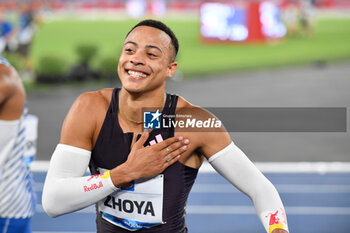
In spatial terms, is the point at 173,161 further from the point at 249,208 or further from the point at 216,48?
the point at 216,48

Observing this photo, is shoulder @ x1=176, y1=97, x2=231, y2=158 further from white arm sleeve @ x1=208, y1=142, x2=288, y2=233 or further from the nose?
the nose

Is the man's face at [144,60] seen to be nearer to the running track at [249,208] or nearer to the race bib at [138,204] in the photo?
the race bib at [138,204]

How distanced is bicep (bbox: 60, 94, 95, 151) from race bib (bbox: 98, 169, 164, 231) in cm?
26

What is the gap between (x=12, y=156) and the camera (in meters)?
2.61

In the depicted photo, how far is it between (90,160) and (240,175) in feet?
2.22

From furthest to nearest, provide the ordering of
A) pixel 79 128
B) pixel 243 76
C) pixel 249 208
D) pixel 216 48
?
pixel 216 48 < pixel 243 76 < pixel 249 208 < pixel 79 128

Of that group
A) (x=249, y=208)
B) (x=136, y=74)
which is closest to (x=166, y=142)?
(x=136, y=74)

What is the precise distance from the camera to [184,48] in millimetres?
20891

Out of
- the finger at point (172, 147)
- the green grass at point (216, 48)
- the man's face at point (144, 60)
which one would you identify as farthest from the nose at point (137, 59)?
the green grass at point (216, 48)

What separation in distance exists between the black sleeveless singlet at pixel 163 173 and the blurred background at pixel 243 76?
278 cm

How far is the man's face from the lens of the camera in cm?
232

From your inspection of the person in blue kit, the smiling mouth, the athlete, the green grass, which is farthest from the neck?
the green grass

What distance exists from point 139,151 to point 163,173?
19 centimetres

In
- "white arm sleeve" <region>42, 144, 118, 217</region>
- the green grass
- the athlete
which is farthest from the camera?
the green grass
